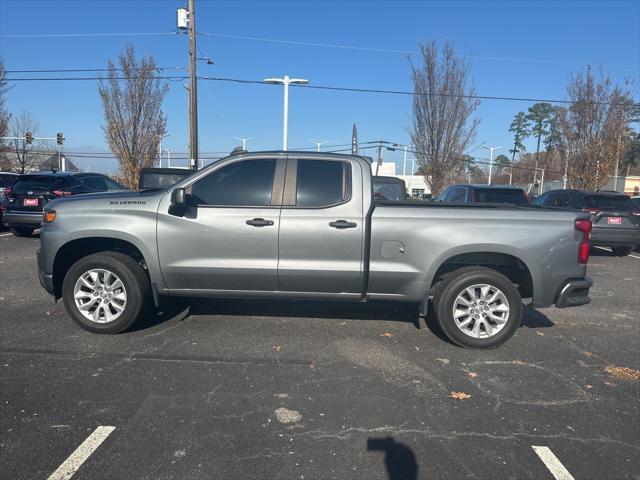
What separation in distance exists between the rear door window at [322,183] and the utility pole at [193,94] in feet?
51.4

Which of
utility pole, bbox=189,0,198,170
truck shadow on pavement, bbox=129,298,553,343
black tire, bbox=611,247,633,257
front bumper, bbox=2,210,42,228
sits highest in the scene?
utility pole, bbox=189,0,198,170

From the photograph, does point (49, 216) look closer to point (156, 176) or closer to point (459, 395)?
point (459, 395)

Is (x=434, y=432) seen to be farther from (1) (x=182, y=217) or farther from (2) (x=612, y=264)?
(2) (x=612, y=264)

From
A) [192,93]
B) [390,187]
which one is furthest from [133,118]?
[390,187]

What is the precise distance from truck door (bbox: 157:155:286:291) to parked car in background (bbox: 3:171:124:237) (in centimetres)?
884

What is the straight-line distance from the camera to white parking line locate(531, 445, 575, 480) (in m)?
2.89

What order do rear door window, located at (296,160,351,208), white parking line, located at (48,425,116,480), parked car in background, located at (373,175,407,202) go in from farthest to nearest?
parked car in background, located at (373,175,407,202)
rear door window, located at (296,160,351,208)
white parking line, located at (48,425,116,480)

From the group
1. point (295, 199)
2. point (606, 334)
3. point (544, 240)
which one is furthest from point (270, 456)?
point (606, 334)

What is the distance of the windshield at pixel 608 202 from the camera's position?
38.3ft

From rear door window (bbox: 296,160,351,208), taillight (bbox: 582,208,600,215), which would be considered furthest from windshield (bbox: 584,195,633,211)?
rear door window (bbox: 296,160,351,208)

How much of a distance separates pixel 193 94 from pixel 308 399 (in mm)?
18473

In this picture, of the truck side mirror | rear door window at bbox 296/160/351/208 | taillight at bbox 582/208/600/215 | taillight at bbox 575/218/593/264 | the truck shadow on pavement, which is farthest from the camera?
taillight at bbox 582/208/600/215

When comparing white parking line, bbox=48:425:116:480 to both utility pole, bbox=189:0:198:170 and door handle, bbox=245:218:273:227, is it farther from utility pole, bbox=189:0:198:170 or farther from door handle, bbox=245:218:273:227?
utility pole, bbox=189:0:198:170

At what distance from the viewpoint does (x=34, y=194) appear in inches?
490
